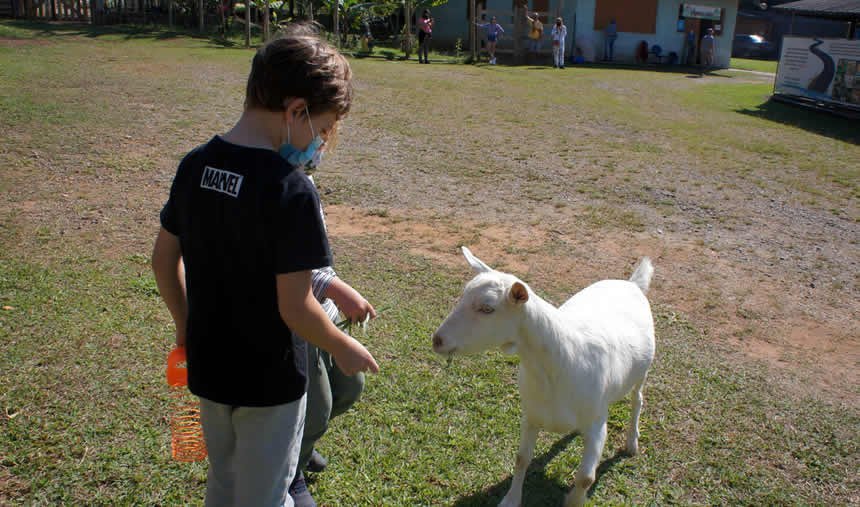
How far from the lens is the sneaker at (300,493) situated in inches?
115

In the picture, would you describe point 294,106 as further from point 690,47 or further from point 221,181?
point 690,47

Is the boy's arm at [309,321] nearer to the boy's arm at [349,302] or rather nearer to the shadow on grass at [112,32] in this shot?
the boy's arm at [349,302]

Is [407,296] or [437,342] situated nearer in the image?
[437,342]

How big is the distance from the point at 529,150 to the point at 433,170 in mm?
2234

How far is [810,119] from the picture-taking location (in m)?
15.9

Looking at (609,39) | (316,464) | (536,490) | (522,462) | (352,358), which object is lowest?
(536,490)

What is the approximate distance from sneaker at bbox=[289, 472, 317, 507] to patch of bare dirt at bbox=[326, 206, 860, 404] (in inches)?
129

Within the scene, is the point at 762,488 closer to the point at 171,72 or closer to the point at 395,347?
the point at 395,347

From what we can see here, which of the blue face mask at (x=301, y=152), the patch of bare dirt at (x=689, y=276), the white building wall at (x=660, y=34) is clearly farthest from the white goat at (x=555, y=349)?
the white building wall at (x=660, y=34)

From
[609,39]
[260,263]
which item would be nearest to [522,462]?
[260,263]

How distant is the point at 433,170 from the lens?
31.5 feet

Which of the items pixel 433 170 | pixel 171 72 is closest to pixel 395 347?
pixel 433 170

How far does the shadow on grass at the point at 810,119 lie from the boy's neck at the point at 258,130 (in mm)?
14420

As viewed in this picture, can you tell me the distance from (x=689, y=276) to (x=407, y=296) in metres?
2.75
